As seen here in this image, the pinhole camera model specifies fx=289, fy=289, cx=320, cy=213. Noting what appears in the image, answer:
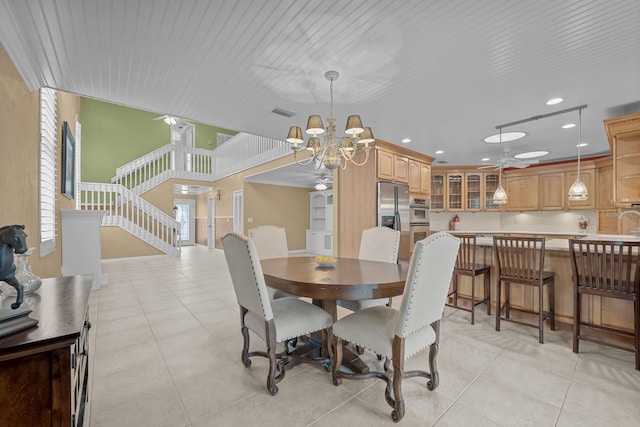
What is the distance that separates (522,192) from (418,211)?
9.45ft

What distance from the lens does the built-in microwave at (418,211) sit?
555 centimetres

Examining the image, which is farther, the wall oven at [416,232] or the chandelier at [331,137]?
the wall oven at [416,232]

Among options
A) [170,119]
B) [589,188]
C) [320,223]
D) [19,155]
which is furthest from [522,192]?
[170,119]

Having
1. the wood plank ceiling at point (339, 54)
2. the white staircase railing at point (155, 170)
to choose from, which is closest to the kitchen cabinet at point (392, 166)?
the wood plank ceiling at point (339, 54)

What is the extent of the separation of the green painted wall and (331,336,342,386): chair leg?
32.4ft

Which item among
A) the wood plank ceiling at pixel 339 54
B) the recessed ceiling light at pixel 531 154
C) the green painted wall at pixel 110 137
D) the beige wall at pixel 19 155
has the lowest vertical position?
the beige wall at pixel 19 155

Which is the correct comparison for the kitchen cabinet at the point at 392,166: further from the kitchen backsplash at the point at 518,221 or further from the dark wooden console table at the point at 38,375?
the dark wooden console table at the point at 38,375

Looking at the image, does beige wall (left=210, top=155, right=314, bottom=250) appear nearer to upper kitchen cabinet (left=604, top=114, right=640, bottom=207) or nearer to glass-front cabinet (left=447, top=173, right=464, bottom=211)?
glass-front cabinet (left=447, top=173, right=464, bottom=211)

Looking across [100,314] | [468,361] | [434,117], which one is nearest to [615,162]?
[434,117]

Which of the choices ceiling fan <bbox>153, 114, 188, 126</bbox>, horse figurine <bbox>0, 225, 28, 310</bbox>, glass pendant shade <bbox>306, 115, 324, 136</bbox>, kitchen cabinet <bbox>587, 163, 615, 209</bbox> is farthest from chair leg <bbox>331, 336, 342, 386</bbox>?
ceiling fan <bbox>153, 114, 188, 126</bbox>

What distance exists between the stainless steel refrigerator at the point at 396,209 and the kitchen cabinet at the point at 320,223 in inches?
130

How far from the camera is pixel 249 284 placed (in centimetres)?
183

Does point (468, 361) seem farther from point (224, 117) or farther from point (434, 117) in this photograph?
point (224, 117)

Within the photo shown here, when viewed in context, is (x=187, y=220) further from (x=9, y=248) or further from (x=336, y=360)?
(x=9, y=248)
